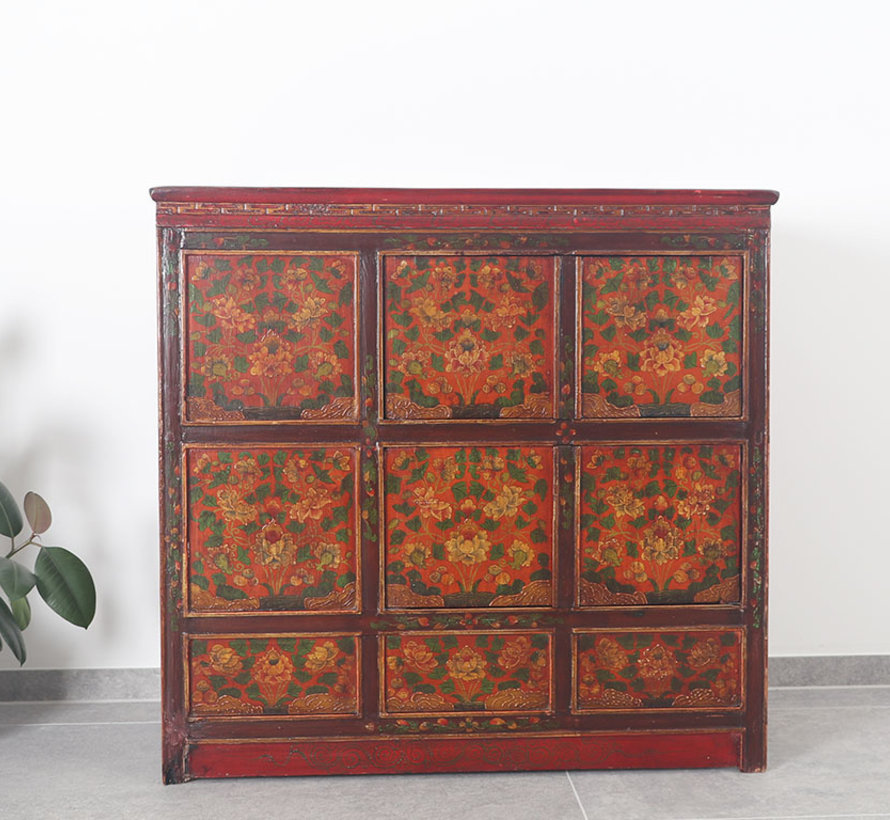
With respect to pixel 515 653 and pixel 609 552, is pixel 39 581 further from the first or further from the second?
pixel 609 552

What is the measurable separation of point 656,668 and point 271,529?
1.25 m

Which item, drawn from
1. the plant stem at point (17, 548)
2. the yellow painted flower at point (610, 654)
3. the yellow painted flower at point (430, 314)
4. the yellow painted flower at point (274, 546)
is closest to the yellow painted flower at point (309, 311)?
the yellow painted flower at point (430, 314)

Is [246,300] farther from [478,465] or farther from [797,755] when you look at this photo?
[797,755]

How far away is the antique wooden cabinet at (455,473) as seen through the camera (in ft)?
8.89

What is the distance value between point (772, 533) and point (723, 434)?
0.90 metres

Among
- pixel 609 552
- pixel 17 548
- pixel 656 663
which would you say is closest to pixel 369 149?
pixel 609 552

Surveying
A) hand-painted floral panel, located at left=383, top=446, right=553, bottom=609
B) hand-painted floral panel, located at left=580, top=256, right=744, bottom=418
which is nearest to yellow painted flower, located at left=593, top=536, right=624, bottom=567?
hand-painted floral panel, located at left=383, top=446, right=553, bottom=609

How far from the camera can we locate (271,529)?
8.98 feet

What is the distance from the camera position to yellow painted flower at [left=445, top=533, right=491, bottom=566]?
2.76 m

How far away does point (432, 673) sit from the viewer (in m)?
2.78

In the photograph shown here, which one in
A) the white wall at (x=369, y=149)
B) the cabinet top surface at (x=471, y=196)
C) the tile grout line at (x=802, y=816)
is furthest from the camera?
the white wall at (x=369, y=149)

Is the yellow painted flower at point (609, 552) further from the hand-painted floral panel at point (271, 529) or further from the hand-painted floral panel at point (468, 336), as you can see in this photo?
the hand-painted floral panel at point (271, 529)

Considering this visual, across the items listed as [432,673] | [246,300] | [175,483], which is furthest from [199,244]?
[432,673]

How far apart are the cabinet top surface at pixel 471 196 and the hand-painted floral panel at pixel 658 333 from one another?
176 mm
